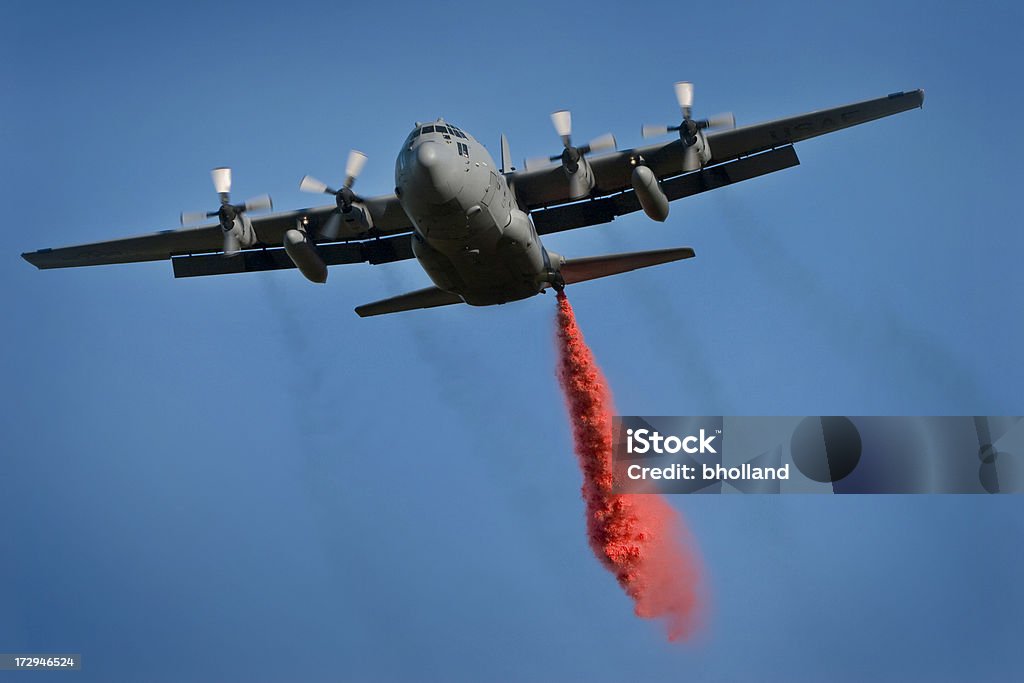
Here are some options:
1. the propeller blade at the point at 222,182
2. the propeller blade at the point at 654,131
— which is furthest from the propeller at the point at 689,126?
the propeller blade at the point at 222,182

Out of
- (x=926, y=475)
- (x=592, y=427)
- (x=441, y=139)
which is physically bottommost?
(x=926, y=475)

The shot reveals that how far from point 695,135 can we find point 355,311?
702cm

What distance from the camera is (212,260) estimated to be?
25.9m

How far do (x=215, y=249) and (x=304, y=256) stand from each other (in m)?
3.75

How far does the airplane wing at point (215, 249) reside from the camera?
2488cm

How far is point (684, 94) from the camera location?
73.8ft

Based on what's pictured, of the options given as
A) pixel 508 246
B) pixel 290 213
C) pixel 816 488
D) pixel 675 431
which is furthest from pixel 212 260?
pixel 816 488

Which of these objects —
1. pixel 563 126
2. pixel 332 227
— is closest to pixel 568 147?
pixel 563 126

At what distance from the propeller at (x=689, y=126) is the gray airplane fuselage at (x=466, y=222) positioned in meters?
2.88

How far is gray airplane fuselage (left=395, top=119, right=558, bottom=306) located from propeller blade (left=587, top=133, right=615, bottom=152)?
5.59ft

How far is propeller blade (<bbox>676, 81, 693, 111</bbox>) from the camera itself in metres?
22.4

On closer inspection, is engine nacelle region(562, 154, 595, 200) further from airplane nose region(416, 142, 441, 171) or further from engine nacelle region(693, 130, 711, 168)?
airplane nose region(416, 142, 441, 171)

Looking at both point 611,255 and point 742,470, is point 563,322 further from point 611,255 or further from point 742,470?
point 742,470

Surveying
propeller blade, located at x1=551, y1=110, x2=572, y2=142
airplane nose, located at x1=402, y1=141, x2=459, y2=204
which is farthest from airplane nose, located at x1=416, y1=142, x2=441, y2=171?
propeller blade, located at x1=551, y1=110, x2=572, y2=142
